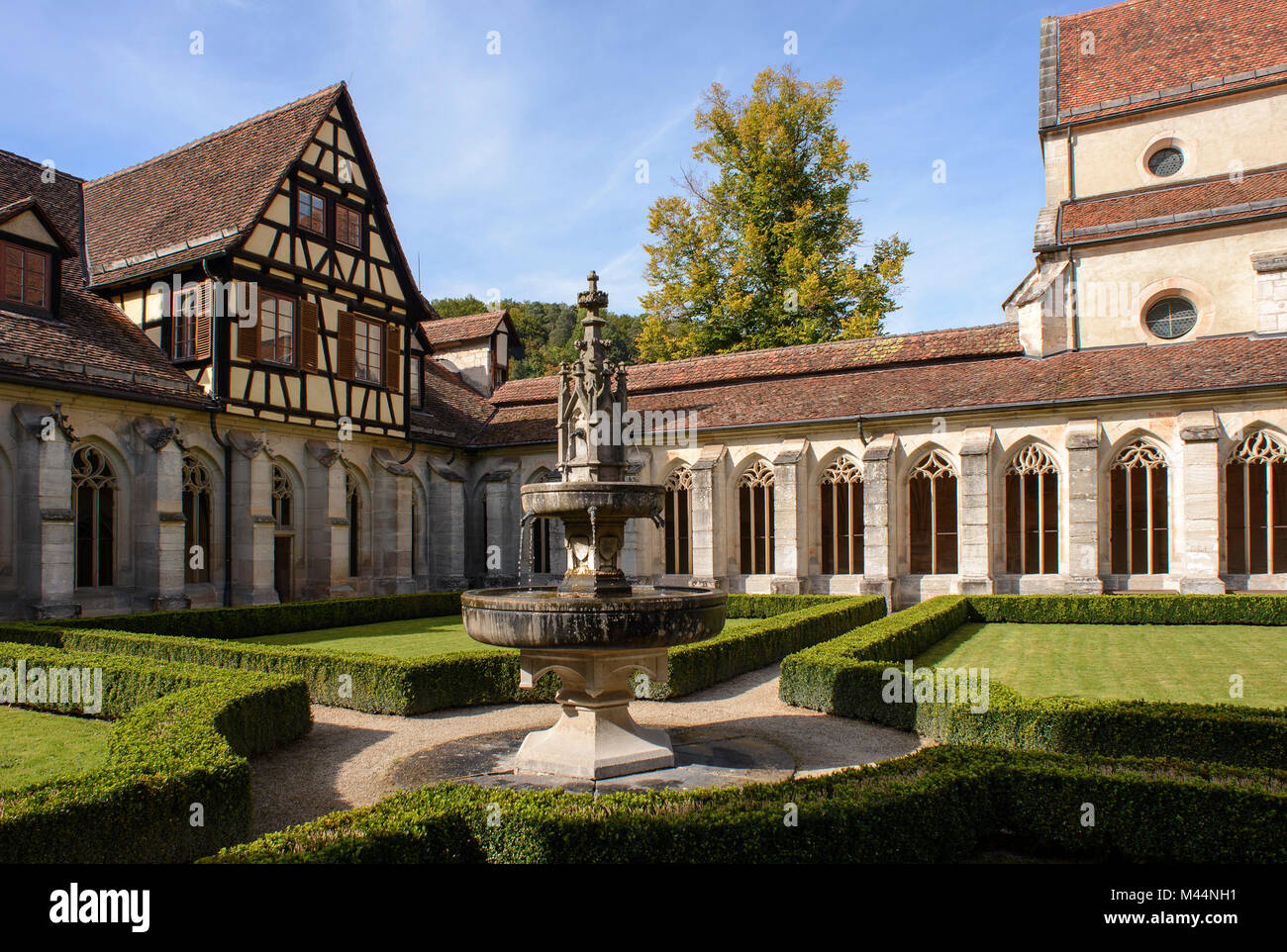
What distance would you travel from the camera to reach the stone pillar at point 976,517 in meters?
20.7

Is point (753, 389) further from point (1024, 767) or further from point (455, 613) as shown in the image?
point (1024, 767)

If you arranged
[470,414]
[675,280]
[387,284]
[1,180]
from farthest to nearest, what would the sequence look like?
[675,280] < [470,414] < [387,284] < [1,180]

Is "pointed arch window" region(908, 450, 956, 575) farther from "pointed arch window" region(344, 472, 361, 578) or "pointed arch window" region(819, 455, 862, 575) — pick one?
"pointed arch window" region(344, 472, 361, 578)

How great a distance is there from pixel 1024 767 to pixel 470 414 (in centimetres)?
2540

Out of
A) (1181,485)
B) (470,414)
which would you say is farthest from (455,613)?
(1181,485)

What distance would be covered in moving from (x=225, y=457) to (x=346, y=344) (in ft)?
14.9

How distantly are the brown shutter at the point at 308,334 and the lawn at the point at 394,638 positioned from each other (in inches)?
277

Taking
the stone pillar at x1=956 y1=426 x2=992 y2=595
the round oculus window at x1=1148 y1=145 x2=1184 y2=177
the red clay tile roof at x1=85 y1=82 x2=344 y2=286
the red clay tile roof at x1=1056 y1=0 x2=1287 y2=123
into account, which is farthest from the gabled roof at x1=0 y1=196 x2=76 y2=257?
the round oculus window at x1=1148 y1=145 x2=1184 y2=177

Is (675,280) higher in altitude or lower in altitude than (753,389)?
higher

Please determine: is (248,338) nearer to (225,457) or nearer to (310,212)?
(225,457)

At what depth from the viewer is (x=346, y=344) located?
23078 millimetres

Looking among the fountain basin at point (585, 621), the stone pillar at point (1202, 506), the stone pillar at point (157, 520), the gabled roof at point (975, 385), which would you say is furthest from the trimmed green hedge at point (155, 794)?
the stone pillar at point (1202, 506)
